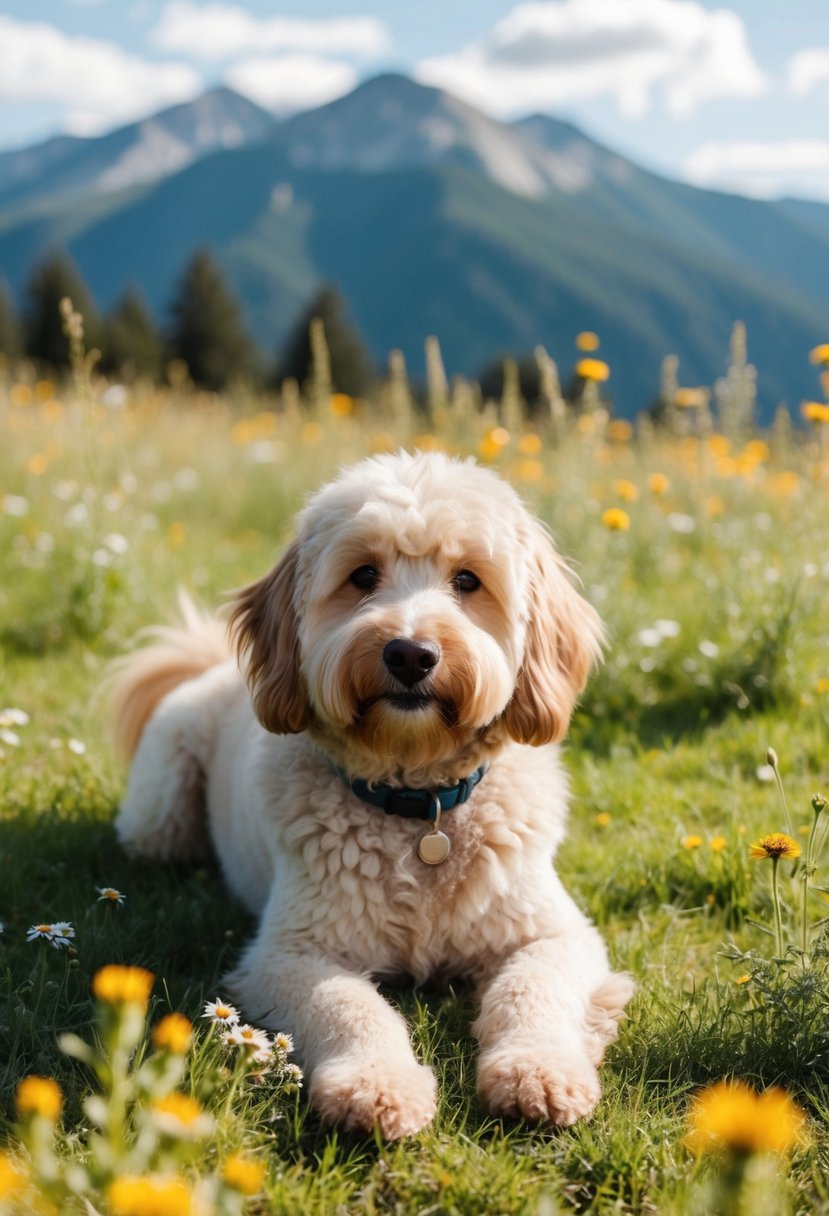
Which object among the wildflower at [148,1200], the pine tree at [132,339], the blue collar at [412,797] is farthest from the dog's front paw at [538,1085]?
the pine tree at [132,339]

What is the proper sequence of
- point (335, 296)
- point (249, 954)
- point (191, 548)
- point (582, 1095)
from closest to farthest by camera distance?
1. point (582, 1095)
2. point (249, 954)
3. point (191, 548)
4. point (335, 296)

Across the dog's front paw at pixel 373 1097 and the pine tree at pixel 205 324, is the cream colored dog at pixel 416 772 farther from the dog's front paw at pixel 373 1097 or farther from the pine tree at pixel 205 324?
the pine tree at pixel 205 324

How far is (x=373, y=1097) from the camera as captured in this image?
2240mm

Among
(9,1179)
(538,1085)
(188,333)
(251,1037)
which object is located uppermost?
(188,333)

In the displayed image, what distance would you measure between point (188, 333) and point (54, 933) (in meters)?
48.9

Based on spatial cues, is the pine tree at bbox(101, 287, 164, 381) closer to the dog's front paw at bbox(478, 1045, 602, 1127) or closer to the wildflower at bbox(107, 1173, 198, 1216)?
the dog's front paw at bbox(478, 1045, 602, 1127)

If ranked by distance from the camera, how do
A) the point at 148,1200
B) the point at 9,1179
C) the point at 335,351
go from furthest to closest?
1. the point at 335,351
2. the point at 9,1179
3. the point at 148,1200

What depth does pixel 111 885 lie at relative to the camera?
355 centimetres

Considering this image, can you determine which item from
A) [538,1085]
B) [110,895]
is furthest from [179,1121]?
[110,895]

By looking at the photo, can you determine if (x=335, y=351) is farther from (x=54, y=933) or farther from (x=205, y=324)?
(x=54, y=933)

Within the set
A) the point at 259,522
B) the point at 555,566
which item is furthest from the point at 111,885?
the point at 259,522

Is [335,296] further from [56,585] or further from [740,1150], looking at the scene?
[740,1150]

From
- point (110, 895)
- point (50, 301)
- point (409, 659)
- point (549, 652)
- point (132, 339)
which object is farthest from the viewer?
point (50, 301)

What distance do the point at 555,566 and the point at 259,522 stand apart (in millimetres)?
6142
